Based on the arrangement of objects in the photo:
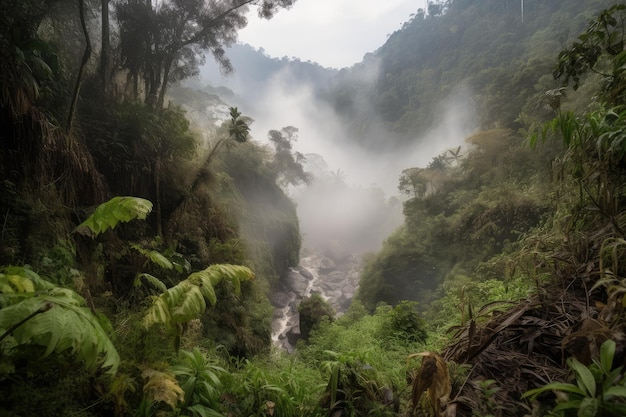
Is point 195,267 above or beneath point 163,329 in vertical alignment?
beneath

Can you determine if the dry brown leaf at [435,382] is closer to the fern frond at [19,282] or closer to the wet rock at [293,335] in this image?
the fern frond at [19,282]

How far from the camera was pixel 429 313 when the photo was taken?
33.3 feet

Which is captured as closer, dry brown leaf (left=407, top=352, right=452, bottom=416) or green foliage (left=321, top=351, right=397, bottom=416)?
dry brown leaf (left=407, top=352, right=452, bottom=416)

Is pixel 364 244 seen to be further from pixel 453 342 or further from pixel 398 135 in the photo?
pixel 453 342

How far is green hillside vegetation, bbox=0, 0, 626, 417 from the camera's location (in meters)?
1.75

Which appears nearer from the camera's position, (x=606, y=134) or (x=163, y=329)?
(x=606, y=134)

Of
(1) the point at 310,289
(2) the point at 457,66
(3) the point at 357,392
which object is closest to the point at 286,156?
(1) the point at 310,289

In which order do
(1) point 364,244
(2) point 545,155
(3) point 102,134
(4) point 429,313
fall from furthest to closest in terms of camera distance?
(1) point 364,244, (2) point 545,155, (4) point 429,313, (3) point 102,134

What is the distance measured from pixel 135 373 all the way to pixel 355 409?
1.67 metres

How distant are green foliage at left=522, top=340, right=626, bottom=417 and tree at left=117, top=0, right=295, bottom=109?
940 centimetres

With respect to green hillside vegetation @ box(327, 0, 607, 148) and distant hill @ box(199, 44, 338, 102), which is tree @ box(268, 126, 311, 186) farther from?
distant hill @ box(199, 44, 338, 102)

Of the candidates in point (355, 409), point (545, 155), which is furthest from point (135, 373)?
point (545, 155)

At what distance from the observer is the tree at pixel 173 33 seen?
7.95m

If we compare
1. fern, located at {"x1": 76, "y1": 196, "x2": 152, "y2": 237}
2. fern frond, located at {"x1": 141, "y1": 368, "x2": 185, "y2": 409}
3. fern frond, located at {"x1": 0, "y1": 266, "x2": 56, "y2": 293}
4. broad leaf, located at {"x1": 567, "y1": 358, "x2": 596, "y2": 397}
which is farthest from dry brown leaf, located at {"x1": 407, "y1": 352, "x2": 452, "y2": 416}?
fern, located at {"x1": 76, "y1": 196, "x2": 152, "y2": 237}
